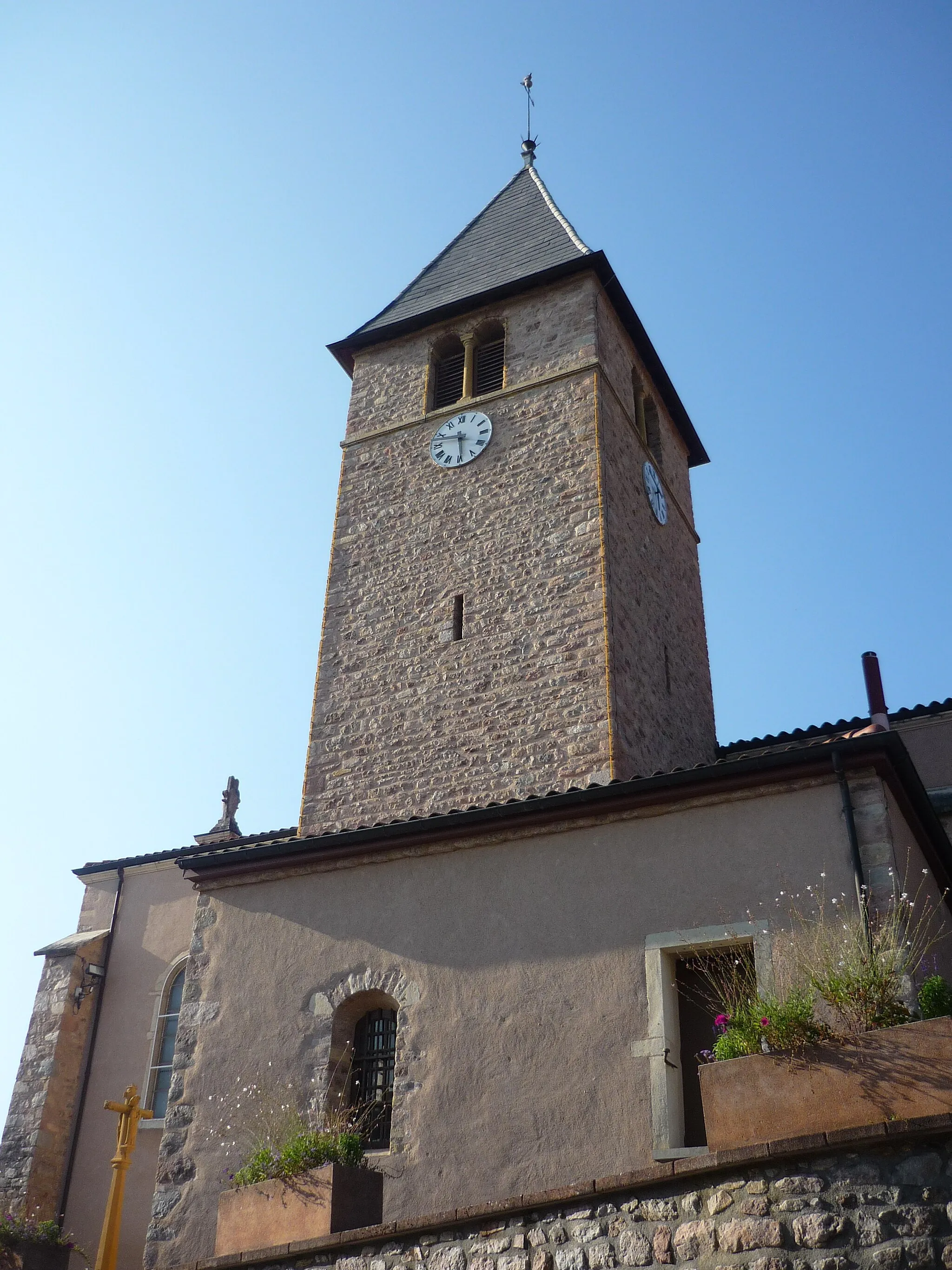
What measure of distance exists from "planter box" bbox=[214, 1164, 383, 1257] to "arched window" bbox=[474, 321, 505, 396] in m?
11.6

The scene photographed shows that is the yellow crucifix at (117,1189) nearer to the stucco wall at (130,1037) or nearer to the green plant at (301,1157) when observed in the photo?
the green plant at (301,1157)

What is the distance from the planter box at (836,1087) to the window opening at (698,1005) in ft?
5.29

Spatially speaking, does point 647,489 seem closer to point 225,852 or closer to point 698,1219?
point 225,852

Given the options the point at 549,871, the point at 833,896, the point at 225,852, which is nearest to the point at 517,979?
the point at 549,871

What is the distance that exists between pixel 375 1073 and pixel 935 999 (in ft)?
14.5

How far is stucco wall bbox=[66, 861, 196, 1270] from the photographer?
13867 mm

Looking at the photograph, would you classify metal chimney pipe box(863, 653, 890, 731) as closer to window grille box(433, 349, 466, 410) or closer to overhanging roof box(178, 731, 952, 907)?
overhanging roof box(178, 731, 952, 907)

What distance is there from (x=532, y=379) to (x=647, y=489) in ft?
7.45

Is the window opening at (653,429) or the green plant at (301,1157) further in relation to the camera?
the window opening at (653,429)

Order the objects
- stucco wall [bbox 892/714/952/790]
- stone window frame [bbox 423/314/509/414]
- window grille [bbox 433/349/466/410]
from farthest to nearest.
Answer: window grille [bbox 433/349/466/410] < stone window frame [bbox 423/314/509/414] < stucco wall [bbox 892/714/952/790]

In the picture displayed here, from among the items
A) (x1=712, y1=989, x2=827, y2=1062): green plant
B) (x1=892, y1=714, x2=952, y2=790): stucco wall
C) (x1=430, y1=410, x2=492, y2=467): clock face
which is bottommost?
(x1=712, y1=989, x2=827, y2=1062): green plant

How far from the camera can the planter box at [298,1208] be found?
23.9 ft

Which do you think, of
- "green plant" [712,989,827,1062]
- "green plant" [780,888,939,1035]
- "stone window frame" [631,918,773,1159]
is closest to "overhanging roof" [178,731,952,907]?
"green plant" [780,888,939,1035]

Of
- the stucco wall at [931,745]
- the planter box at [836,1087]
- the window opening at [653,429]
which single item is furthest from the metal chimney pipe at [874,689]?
the planter box at [836,1087]
